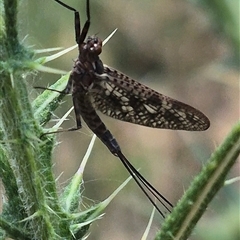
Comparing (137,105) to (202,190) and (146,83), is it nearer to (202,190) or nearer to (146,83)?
(202,190)

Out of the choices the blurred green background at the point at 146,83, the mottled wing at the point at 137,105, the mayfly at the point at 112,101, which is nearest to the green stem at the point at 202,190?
the mayfly at the point at 112,101

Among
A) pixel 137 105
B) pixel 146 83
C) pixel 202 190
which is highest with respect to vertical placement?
pixel 146 83

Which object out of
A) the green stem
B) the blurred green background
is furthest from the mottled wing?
the blurred green background

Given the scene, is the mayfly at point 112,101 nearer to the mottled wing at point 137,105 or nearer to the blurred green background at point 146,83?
the mottled wing at point 137,105

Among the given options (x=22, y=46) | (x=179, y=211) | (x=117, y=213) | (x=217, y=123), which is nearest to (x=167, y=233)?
(x=179, y=211)

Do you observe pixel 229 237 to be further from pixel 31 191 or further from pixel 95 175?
pixel 31 191

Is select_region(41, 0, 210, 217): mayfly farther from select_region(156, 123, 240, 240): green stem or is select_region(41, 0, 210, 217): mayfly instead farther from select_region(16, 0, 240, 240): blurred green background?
select_region(16, 0, 240, 240): blurred green background

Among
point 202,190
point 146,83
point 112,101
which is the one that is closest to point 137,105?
point 112,101
